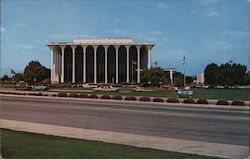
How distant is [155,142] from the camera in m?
10.9

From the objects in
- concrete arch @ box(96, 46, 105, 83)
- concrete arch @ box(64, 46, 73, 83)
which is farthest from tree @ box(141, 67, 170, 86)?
concrete arch @ box(64, 46, 73, 83)

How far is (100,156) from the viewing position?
24.6ft

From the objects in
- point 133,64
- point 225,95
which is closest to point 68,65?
point 133,64

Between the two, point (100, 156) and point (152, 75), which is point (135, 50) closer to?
point (152, 75)

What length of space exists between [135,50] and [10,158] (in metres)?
118

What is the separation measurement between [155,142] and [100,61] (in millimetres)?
116881

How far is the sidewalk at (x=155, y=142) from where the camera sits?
9312 mm

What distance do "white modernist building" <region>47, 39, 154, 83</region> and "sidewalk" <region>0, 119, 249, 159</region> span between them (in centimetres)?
10682

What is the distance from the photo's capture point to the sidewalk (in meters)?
9.31

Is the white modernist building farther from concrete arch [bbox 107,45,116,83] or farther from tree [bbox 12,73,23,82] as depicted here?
tree [bbox 12,73,23,82]

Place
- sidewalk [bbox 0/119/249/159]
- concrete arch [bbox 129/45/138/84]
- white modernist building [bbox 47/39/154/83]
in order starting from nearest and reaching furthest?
sidewalk [bbox 0/119/249/159]
white modernist building [bbox 47/39/154/83]
concrete arch [bbox 129/45/138/84]

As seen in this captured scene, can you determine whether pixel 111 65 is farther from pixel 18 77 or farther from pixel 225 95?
pixel 225 95

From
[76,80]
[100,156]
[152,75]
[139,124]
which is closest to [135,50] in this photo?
[76,80]

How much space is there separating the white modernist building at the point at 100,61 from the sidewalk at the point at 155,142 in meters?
107
